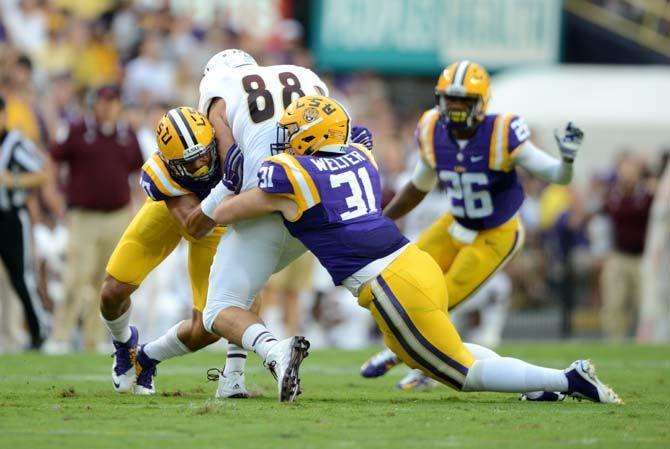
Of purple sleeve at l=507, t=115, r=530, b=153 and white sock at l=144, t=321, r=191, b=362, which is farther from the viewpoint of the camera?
purple sleeve at l=507, t=115, r=530, b=153

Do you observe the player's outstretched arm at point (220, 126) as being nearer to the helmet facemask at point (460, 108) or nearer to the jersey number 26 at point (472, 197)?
the helmet facemask at point (460, 108)

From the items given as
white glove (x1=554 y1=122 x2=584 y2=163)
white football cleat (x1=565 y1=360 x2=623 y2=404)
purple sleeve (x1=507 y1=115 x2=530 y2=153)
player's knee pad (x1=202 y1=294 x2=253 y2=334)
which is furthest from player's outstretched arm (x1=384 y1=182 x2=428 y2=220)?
white football cleat (x1=565 y1=360 x2=623 y2=404)

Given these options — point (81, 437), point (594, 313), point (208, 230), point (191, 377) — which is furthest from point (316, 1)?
point (81, 437)

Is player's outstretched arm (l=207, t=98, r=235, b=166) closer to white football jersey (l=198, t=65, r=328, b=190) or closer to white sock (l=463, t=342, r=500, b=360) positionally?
white football jersey (l=198, t=65, r=328, b=190)

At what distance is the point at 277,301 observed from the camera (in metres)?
13.6

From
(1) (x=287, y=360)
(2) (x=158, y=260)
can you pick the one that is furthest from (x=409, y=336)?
(2) (x=158, y=260)

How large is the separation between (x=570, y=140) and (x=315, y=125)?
5.48ft

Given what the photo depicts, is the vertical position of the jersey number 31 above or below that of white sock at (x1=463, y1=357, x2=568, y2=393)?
above

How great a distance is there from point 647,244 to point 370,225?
7.66m

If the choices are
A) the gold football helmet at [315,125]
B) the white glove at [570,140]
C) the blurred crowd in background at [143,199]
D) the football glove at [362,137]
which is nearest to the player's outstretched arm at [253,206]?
the gold football helmet at [315,125]

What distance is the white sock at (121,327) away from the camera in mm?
7598

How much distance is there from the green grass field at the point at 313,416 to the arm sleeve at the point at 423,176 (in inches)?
48.5

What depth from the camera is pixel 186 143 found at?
7.00m

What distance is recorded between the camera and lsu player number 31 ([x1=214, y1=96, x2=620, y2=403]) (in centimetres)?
661
